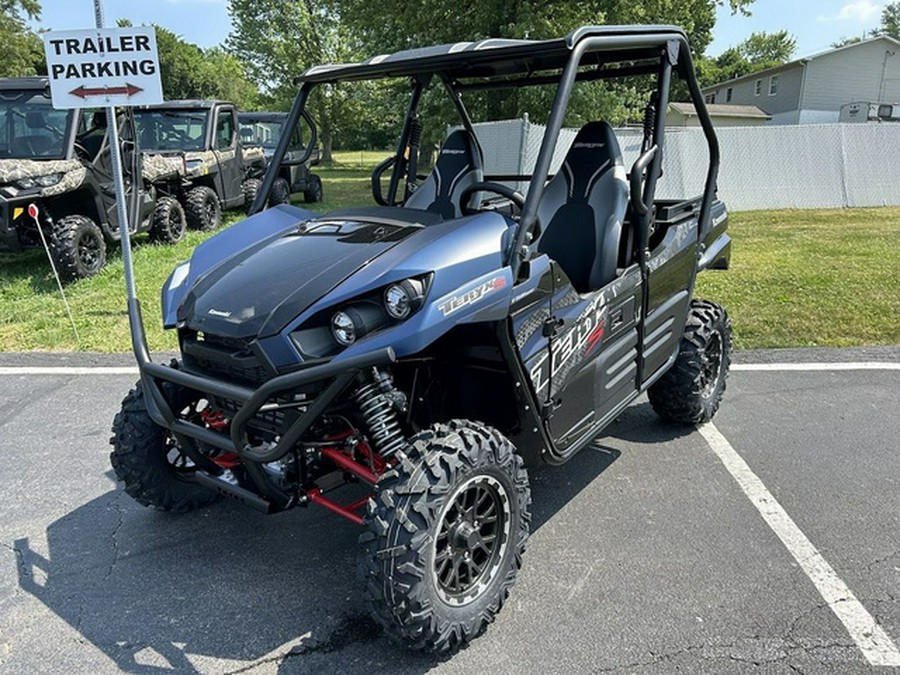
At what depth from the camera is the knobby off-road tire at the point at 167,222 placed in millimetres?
10305

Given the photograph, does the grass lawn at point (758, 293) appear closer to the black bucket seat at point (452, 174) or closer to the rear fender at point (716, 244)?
the rear fender at point (716, 244)

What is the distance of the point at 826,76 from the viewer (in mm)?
37500

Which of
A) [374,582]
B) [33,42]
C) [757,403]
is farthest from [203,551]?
[33,42]

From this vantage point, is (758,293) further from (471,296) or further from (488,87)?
(471,296)

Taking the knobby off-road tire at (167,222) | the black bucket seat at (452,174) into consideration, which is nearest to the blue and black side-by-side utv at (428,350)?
the black bucket seat at (452,174)

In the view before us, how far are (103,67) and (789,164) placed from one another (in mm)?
13024

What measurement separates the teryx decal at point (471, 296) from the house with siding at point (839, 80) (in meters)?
40.7

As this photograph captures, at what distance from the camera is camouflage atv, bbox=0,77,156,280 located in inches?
310

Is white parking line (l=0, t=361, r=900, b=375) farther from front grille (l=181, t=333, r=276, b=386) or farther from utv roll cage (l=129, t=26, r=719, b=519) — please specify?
front grille (l=181, t=333, r=276, b=386)

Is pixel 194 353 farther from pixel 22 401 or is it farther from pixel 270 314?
pixel 22 401

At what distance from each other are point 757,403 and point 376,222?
299 cm

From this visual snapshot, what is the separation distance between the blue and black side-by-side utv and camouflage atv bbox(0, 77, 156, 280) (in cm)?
560

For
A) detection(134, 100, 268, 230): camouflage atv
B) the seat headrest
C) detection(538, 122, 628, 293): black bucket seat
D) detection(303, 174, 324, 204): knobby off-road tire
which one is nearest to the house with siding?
detection(303, 174, 324, 204): knobby off-road tire

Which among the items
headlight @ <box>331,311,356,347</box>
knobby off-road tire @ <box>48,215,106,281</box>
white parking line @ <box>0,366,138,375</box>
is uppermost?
headlight @ <box>331,311,356,347</box>
